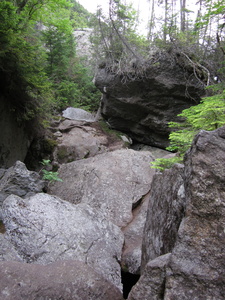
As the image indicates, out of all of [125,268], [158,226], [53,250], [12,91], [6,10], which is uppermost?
[6,10]

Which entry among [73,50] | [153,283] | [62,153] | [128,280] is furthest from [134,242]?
[73,50]

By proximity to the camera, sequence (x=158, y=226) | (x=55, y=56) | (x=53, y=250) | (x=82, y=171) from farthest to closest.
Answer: (x=55, y=56), (x=82, y=171), (x=53, y=250), (x=158, y=226)

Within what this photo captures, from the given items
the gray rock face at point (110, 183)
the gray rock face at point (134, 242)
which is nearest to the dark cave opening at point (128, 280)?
the gray rock face at point (134, 242)

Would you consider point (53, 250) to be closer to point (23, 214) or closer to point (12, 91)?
point (23, 214)

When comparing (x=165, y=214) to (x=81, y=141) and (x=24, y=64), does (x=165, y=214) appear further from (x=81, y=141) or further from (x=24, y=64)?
(x=81, y=141)

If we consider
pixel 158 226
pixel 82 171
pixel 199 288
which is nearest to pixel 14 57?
pixel 82 171

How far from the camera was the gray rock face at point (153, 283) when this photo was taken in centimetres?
196

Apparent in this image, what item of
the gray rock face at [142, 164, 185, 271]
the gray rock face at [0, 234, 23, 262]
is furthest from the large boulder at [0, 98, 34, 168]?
the gray rock face at [142, 164, 185, 271]

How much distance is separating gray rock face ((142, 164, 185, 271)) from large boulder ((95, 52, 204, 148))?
720 centimetres

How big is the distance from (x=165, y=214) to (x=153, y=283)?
0.87 m

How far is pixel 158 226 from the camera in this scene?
2834mm

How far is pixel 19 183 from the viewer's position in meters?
5.57

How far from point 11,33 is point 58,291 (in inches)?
232

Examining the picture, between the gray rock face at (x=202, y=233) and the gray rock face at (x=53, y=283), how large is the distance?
118cm
